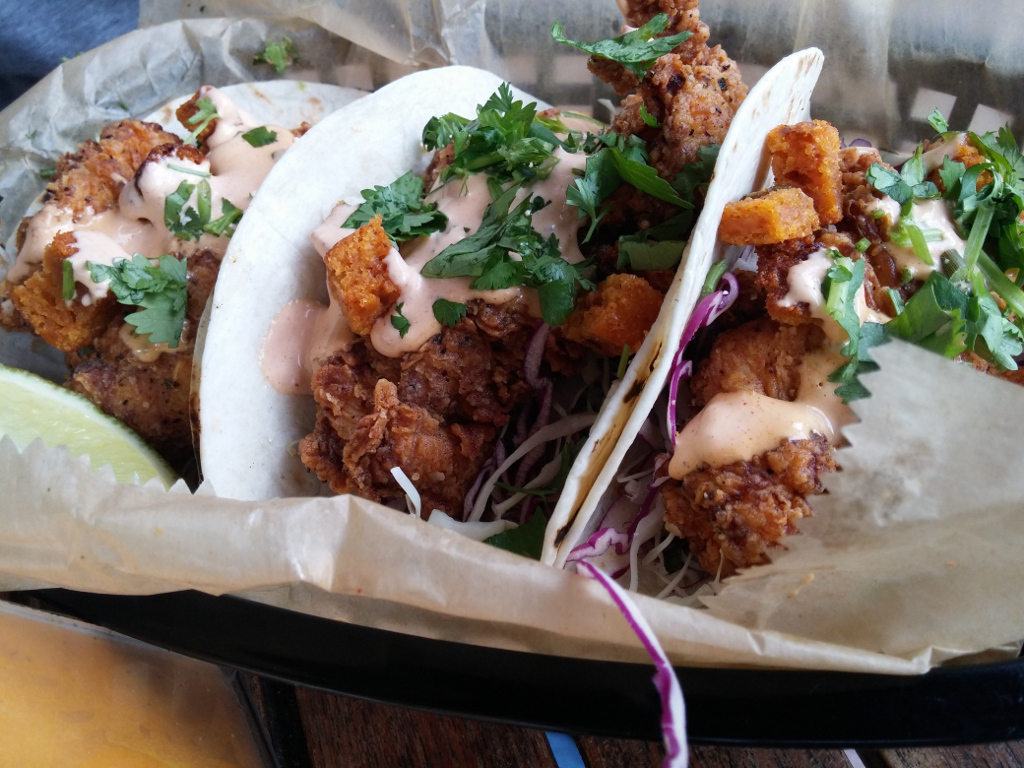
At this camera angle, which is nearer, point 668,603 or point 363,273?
point 668,603

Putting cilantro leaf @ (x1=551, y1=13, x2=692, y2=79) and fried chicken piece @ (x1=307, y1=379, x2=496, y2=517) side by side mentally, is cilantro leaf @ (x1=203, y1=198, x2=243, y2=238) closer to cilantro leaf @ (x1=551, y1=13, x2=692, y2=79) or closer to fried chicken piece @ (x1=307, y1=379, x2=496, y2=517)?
fried chicken piece @ (x1=307, y1=379, x2=496, y2=517)

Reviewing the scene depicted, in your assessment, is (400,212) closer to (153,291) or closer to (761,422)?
(153,291)

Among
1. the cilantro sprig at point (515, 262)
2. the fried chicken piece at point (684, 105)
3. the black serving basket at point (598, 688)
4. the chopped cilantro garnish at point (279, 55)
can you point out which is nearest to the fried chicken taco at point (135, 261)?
the chopped cilantro garnish at point (279, 55)

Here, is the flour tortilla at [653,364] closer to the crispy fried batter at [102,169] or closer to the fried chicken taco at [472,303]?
the fried chicken taco at [472,303]

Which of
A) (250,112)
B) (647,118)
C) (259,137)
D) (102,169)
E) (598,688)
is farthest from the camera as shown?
(250,112)

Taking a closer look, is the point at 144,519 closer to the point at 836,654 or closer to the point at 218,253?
the point at 218,253

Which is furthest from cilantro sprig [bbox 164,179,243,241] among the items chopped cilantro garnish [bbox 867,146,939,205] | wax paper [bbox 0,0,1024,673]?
chopped cilantro garnish [bbox 867,146,939,205]

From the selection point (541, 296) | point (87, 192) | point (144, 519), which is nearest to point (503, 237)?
point (541, 296)

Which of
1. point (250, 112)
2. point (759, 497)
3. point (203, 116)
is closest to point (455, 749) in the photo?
point (759, 497)
